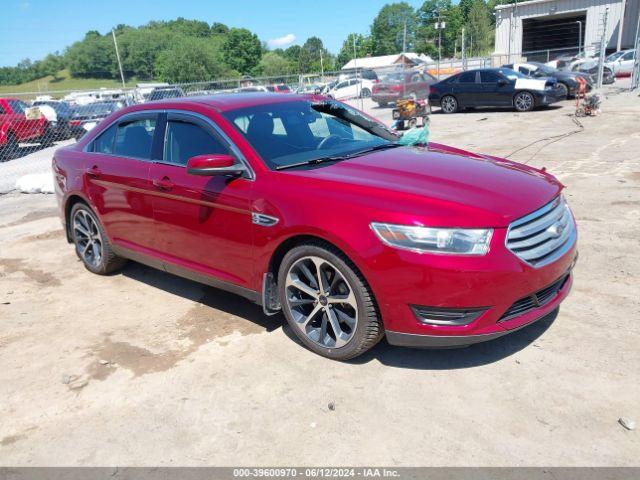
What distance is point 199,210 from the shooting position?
4055 millimetres

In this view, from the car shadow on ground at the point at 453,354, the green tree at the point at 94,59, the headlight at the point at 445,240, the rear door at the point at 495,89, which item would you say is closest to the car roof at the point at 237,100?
the headlight at the point at 445,240

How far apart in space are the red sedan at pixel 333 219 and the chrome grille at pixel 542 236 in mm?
11

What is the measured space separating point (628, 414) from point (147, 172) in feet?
12.4

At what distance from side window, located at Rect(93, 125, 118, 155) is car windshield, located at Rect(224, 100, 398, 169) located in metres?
1.58

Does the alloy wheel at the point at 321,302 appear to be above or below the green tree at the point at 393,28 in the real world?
below

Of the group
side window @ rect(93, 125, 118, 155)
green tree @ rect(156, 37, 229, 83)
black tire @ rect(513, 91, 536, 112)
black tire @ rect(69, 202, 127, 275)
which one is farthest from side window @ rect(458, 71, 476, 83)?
green tree @ rect(156, 37, 229, 83)

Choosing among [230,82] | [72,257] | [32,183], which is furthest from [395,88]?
[72,257]

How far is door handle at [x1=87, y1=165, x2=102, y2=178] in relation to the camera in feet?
16.5

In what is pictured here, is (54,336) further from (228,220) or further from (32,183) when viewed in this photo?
(32,183)

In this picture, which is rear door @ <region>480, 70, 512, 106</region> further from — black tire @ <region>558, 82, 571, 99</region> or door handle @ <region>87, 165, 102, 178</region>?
door handle @ <region>87, 165, 102, 178</region>

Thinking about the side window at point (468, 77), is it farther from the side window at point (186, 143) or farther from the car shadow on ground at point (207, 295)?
the side window at point (186, 143)

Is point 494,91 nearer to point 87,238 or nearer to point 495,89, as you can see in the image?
point 495,89

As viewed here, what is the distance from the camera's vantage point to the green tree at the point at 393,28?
5719 inches

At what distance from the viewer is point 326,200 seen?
3318mm
